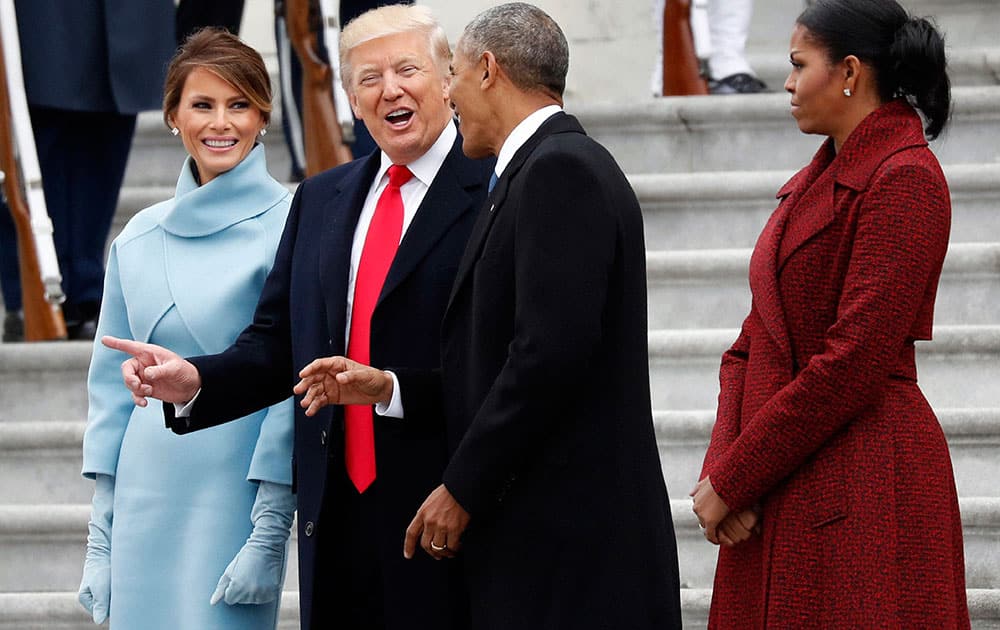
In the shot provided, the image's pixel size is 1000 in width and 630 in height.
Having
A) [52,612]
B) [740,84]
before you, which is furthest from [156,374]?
[740,84]

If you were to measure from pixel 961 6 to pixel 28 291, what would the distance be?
11.6 feet

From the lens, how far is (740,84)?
5.27m

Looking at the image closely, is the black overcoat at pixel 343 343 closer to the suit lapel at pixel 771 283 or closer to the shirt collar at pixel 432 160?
the shirt collar at pixel 432 160

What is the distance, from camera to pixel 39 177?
4266mm

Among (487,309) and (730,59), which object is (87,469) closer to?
(487,309)

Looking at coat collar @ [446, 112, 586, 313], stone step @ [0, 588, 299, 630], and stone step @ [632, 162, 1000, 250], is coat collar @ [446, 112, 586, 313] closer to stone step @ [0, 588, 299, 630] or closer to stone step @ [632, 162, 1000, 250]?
stone step @ [0, 588, 299, 630]

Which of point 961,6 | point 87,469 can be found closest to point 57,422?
point 87,469

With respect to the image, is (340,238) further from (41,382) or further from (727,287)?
(41,382)

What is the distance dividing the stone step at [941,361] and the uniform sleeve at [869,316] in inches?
61.0

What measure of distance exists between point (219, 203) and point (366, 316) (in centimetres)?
46

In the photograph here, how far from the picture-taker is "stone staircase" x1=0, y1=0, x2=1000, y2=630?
373 centimetres

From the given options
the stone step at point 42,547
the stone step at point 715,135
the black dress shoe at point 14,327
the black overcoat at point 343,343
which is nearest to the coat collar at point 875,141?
the black overcoat at point 343,343

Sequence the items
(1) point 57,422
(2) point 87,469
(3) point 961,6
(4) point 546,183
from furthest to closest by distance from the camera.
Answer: (3) point 961,6
(1) point 57,422
(2) point 87,469
(4) point 546,183

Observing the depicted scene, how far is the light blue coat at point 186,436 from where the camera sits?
9.30ft
